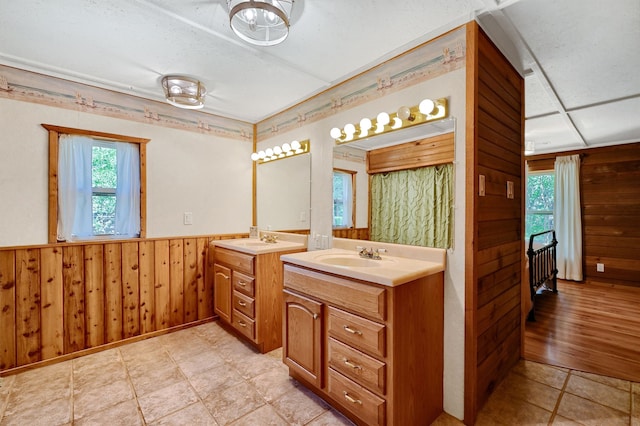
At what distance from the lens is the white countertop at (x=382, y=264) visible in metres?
1.43

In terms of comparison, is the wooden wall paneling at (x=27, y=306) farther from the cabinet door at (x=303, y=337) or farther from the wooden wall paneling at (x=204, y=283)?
the cabinet door at (x=303, y=337)

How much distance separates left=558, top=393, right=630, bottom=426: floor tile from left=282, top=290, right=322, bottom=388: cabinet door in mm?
1485

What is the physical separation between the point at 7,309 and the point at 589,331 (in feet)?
16.6

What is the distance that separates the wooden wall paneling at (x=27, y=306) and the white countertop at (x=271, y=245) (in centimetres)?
137

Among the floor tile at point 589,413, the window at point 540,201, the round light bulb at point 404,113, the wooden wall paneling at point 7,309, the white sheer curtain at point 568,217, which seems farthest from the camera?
the window at point 540,201

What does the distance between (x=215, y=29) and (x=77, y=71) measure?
136cm

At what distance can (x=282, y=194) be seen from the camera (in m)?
3.09

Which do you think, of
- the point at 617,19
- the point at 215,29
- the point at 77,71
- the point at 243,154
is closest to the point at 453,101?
the point at 617,19

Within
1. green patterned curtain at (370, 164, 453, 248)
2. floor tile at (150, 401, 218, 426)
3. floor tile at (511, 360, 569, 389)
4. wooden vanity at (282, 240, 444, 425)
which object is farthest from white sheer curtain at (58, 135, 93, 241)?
floor tile at (511, 360, 569, 389)

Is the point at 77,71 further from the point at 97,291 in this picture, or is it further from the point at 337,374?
the point at 337,374

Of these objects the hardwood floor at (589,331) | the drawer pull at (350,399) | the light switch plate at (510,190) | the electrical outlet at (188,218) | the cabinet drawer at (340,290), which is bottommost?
the hardwood floor at (589,331)

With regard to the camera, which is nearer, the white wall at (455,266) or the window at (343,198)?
the white wall at (455,266)

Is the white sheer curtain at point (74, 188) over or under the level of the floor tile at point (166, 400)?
over

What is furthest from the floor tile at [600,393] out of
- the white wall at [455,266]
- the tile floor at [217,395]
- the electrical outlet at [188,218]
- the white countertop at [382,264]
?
the electrical outlet at [188,218]
